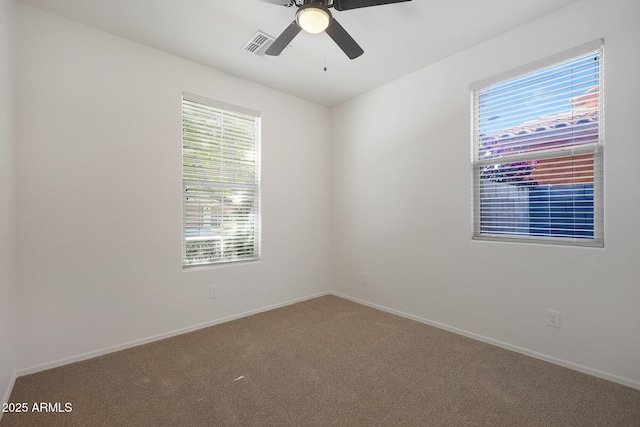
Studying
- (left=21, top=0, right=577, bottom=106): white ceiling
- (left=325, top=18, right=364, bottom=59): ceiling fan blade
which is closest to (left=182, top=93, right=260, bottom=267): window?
(left=21, top=0, right=577, bottom=106): white ceiling

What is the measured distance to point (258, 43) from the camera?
2.71 metres

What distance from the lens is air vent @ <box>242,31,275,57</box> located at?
2.61 meters

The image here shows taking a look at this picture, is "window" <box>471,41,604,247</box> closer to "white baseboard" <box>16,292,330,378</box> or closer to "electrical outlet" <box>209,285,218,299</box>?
"white baseboard" <box>16,292,330,378</box>

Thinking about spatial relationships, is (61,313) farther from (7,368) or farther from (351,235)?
(351,235)

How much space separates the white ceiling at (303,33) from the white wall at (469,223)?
0.28 meters

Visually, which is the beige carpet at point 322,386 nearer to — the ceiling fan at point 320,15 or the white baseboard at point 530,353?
the white baseboard at point 530,353

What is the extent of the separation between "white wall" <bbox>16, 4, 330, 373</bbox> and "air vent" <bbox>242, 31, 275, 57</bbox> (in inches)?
25.7

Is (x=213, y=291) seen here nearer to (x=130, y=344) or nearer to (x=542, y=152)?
(x=130, y=344)

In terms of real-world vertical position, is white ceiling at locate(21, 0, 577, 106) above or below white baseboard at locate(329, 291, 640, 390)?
above

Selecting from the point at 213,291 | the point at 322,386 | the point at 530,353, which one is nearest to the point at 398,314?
the point at 530,353

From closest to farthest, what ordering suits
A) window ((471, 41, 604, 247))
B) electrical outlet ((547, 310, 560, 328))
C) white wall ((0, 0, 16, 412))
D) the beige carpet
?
the beige carpet
white wall ((0, 0, 16, 412))
window ((471, 41, 604, 247))
electrical outlet ((547, 310, 560, 328))

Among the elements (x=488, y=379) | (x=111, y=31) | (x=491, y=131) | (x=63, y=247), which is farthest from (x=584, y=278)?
(x=111, y=31)

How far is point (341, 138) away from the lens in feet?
14.0

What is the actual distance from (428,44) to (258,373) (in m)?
3.23
